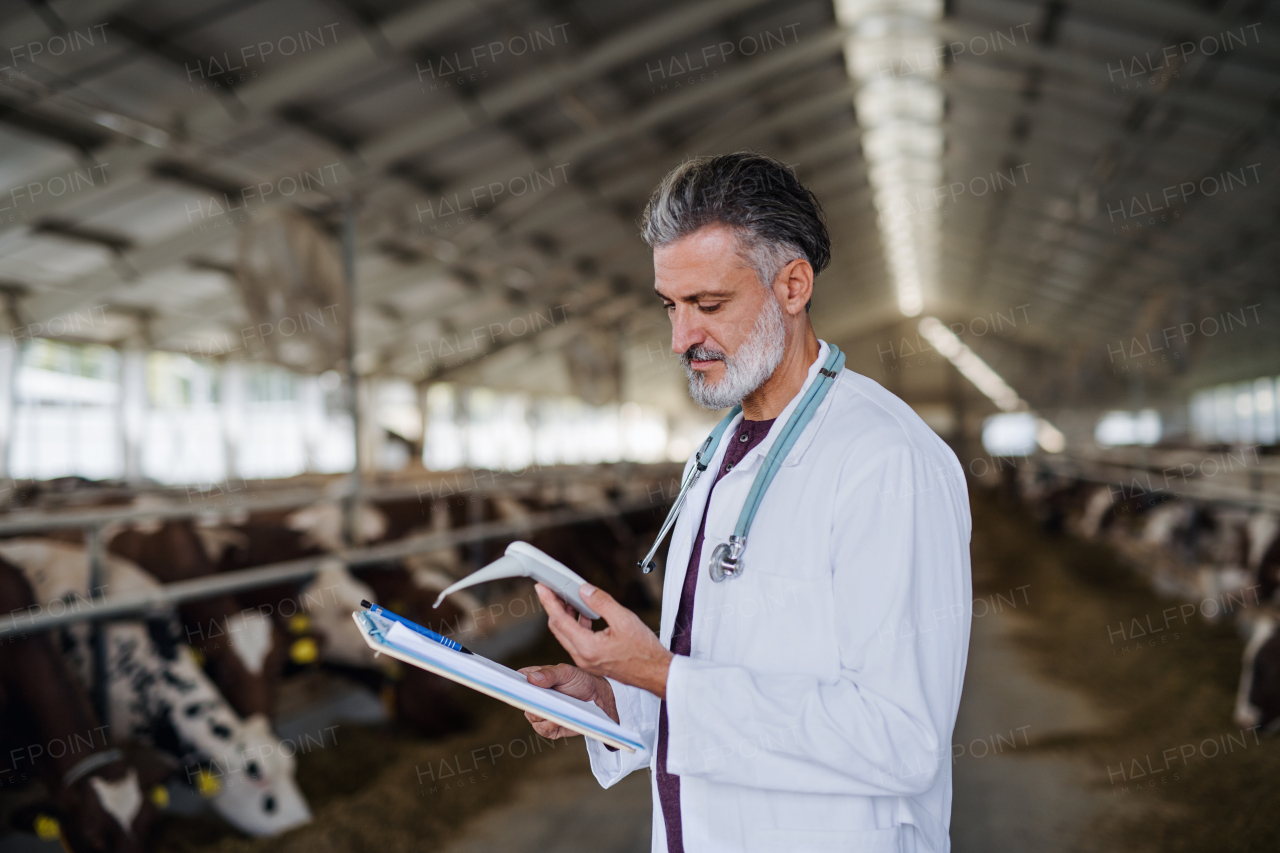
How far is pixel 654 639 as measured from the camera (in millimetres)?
999

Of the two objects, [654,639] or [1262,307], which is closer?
[654,639]

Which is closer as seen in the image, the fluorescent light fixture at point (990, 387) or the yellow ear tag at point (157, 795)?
the yellow ear tag at point (157, 795)

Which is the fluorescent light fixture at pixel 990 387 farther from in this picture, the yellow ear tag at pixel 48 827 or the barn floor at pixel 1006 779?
the yellow ear tag at pixel 48 827

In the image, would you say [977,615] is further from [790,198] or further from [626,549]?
[790,198]

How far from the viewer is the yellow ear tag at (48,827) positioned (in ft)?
8.91

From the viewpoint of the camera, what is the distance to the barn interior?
11.1 ft

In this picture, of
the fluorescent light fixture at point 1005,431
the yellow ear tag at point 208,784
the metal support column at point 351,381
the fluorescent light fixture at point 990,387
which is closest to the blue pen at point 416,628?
the yellow ear tag at point 208,784

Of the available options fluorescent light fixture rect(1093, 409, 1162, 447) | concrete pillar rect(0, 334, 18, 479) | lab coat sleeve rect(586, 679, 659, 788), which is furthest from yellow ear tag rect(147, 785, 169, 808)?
fluorescent light fixture rect(1093, 409, 1162, 447)

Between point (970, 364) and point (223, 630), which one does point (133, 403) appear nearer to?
point (223, 630)

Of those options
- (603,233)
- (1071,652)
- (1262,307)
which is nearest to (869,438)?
(1071,652)

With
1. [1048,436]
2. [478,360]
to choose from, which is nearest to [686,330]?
[478,360]

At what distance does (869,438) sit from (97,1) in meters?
5.86

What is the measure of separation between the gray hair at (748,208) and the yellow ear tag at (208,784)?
9.65ft

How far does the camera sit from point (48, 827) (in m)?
2.72
